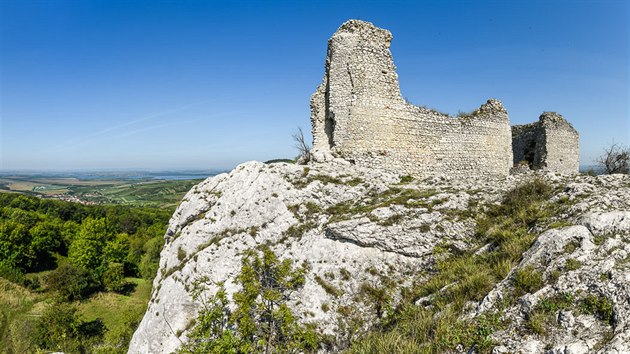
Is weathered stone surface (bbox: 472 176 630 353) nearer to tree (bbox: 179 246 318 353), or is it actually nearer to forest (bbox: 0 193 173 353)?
tree (bbox: 179 246 318 353)

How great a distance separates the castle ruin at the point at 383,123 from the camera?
14422mm

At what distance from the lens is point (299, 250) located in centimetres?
1016

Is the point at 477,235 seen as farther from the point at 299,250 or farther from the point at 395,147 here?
the point at 395,147

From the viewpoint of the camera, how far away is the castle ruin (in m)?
14.4

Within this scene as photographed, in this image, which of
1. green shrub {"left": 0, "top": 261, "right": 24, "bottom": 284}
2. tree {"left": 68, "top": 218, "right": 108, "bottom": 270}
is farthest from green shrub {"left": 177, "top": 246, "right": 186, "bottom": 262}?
green shrub {"left": 0, "top": 261, "right": 24, "bottom": 284}

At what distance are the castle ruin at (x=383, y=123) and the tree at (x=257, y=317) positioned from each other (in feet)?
19.9

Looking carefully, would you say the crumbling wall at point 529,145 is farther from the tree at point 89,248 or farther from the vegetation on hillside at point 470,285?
the tree at point 89,248

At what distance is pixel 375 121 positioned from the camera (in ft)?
48.1

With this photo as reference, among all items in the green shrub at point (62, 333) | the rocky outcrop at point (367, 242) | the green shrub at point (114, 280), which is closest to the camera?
the rocky outcrop at point (367, 242)

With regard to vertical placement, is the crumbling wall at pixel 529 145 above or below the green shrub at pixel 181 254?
above

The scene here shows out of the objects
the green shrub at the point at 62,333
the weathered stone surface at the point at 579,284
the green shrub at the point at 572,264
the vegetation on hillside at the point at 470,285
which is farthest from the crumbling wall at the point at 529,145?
the green shrub at the point at 62,333

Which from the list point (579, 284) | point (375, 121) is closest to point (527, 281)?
point (579, 284)

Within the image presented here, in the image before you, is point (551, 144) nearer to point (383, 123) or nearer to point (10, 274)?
point (383, 123)

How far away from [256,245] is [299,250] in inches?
65.2
